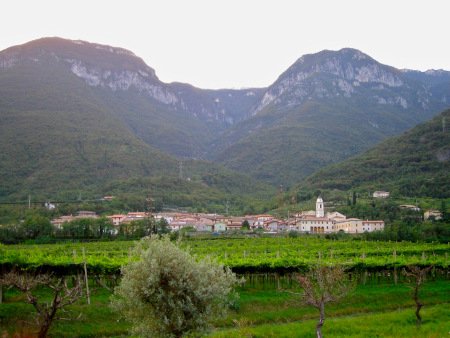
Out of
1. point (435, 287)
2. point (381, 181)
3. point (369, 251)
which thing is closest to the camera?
point (435, 287)

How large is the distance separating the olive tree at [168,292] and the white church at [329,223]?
87836 mm

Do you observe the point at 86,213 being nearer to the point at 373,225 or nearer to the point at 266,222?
the point at 266,222

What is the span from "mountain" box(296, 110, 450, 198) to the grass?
96688 millimetres

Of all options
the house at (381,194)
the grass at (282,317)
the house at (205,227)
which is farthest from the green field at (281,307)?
the house at (381,194)

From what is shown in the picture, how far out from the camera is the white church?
335 ft

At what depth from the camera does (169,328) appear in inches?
698

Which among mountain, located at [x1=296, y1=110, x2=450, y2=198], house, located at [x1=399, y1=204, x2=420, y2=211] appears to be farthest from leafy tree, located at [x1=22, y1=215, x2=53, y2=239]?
mountain, located at [x1=296, y1=110, x2=450, y2=198]

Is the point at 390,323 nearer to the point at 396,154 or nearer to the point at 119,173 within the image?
the point at 396,154

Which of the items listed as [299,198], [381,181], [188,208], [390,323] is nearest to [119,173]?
[188,208]

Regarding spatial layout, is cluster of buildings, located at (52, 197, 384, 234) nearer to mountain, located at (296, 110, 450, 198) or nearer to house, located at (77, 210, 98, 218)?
house, located at (77, 210, 98, 218)

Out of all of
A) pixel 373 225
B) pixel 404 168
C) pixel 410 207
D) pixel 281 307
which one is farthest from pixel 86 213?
pixel 281 307

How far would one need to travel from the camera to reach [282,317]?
28.1 metres

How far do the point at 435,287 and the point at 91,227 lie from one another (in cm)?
6708

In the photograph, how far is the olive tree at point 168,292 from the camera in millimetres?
17486
